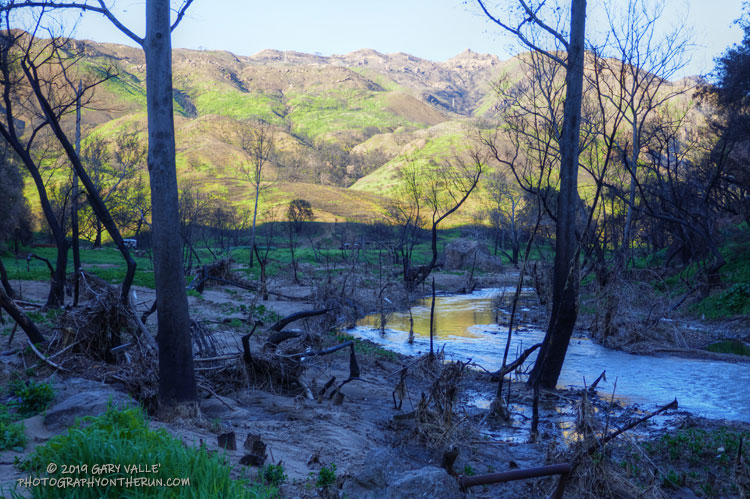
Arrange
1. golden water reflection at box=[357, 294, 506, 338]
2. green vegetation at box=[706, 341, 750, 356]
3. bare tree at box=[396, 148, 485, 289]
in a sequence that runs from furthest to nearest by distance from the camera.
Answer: bare tree at box=[396, 148, 485, 289], golden water reflection at box=[357, 294, 506, 338], green vegetation at box=[706, 341, 750, 356]

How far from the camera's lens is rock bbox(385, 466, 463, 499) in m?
4.10

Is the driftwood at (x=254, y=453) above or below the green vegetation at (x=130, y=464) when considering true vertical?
below

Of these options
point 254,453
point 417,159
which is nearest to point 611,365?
point 254,453

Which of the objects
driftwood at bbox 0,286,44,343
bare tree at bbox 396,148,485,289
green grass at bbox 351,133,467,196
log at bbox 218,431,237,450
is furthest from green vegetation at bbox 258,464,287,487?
green grass at bbox 351,133,467,196

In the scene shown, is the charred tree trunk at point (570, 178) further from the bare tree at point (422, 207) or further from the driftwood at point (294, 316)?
the bare tree at point (422, 207)

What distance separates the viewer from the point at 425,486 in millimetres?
4121

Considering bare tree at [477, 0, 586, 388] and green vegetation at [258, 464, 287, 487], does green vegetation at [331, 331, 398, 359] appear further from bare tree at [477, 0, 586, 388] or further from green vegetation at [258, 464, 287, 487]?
green vegetation at [258, 464, 287, 487]

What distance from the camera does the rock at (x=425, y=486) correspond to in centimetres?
410

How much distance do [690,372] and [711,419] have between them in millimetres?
3836

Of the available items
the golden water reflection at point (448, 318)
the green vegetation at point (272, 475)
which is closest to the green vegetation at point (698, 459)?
the green vegetation at point (272, 475)

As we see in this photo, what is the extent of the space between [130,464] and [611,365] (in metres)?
11.5

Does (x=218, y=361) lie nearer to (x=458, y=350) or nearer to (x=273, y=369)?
(x=273, y=369)

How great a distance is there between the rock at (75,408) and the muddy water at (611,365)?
19.4 feet

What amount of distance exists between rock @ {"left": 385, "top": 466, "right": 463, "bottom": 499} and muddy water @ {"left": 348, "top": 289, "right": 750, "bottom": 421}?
392 centimetres
